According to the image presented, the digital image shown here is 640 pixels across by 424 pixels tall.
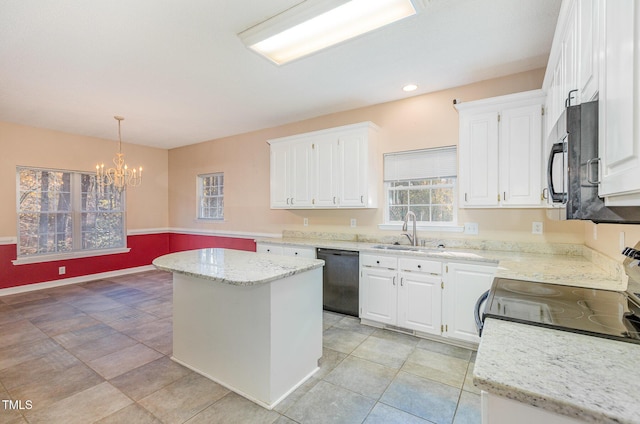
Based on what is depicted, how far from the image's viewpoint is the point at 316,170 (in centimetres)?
394

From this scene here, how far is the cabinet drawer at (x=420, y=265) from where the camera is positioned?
9.28ft

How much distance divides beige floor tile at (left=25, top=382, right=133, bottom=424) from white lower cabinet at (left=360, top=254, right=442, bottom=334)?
7.42 ft

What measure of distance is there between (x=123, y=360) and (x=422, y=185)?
353cm

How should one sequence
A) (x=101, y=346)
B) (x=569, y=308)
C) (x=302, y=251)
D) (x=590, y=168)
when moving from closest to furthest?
(x=590, y=168)
(x=569, y=308)
(x=101, y=346)
(x=302, y=251)

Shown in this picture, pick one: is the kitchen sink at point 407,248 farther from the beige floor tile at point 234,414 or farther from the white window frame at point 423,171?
the beige floor tile at point 234,414

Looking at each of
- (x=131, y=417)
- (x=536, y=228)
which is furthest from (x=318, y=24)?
(x=131, y=417)

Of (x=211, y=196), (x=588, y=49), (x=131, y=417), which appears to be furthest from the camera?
(x=211, y=196)

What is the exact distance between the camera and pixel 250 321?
205 cm

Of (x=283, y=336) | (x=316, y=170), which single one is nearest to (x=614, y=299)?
(x=283, y=336)

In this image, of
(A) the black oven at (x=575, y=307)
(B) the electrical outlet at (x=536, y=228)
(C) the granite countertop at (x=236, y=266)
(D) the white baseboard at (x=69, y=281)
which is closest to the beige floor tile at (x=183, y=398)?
(C) the granite countertop at (x=236, y=266)

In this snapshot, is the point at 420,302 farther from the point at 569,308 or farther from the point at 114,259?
the point at 114,259

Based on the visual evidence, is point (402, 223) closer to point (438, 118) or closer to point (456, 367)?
point (438, 118)

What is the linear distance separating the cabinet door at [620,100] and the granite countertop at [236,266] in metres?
1.64

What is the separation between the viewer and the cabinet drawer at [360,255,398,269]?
3.09 meters
